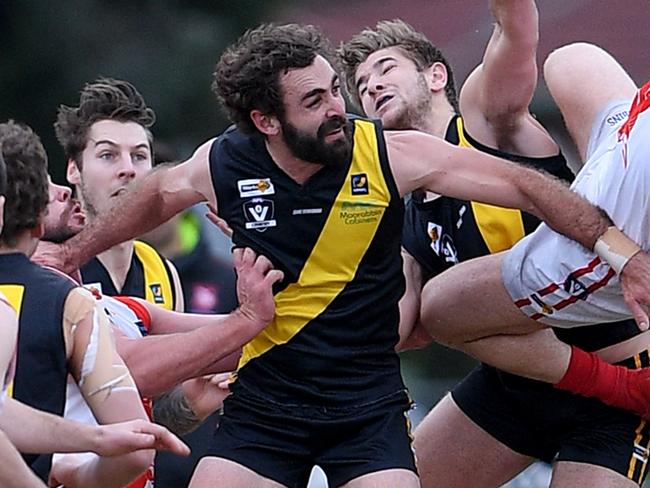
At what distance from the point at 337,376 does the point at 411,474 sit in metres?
0.34

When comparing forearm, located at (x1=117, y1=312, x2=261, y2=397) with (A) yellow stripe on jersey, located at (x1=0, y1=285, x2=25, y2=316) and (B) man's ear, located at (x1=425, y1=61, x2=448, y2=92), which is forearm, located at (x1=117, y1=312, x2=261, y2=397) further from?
(B) man's ear, located at (x1=425, y1=61, x2=448, y2=92)

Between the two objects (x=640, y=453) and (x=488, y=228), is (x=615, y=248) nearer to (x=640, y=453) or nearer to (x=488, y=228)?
(x=488, y=228)

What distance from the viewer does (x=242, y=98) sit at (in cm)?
423

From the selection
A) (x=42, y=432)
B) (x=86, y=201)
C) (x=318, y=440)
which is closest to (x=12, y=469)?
(x=42, y=432)

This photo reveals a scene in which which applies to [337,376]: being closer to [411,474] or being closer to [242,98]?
[411,474]

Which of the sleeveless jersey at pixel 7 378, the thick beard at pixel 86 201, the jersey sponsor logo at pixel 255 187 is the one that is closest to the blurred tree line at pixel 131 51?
the thick beard at pixel 86 201

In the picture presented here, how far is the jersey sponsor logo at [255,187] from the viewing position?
162 inches

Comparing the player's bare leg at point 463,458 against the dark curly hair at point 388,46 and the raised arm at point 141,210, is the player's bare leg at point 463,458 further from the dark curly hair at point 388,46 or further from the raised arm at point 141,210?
the raised arm at point 141,210

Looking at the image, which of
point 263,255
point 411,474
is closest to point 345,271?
point 263,255

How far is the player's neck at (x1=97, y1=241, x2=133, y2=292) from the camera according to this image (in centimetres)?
546

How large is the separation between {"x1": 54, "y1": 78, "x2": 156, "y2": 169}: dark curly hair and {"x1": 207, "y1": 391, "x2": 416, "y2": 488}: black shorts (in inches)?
75.2

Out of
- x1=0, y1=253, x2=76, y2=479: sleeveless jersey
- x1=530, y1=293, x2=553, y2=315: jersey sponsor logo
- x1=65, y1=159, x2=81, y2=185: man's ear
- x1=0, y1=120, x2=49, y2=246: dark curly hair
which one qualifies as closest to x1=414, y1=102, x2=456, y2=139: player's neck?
x1=530, y1=293, x2=553, y2=315: jersey sponsor logo

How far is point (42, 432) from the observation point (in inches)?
119

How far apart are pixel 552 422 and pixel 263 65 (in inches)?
60.3
